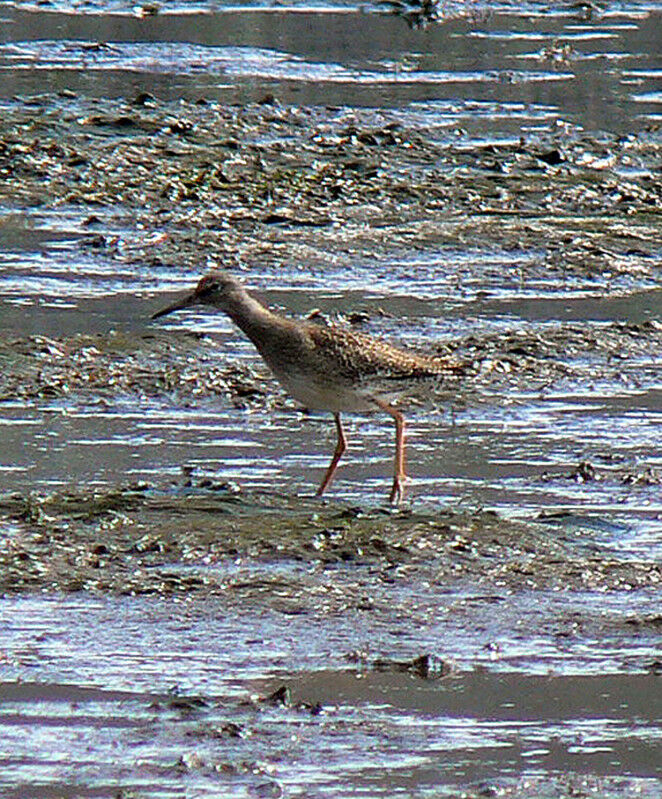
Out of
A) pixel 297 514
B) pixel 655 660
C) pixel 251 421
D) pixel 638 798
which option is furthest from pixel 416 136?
pixel 638 798

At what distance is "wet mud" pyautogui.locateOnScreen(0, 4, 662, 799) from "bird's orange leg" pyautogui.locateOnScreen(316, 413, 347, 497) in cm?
8

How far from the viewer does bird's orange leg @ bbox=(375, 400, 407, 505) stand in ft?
29.3

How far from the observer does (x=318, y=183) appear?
1385 centimetres

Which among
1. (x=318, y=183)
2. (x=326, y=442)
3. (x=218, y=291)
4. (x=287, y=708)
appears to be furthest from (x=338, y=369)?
(x=318, y=183)

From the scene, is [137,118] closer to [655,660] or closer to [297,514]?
[297,514]

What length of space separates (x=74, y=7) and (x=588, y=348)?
9164 mm

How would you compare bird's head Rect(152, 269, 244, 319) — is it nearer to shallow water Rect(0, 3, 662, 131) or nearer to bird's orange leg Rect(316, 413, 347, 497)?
bird's orange leg Rect(316, 413, 347, 497)

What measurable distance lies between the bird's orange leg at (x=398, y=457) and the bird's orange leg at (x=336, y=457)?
0.18 meters

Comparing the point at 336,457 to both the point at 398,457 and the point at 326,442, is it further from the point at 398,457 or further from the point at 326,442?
the point at 326,442

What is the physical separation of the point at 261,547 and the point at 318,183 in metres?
5.82

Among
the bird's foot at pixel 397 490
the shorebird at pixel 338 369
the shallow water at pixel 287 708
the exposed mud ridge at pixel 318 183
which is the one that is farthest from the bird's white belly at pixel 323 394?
the exposed mud ridge at pixel 318 183

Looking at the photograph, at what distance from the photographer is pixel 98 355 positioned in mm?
10578

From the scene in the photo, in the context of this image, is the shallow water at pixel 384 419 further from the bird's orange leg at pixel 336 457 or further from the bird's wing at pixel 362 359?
the bird's wing at pixel 362 359

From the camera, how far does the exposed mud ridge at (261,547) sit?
792 cm
